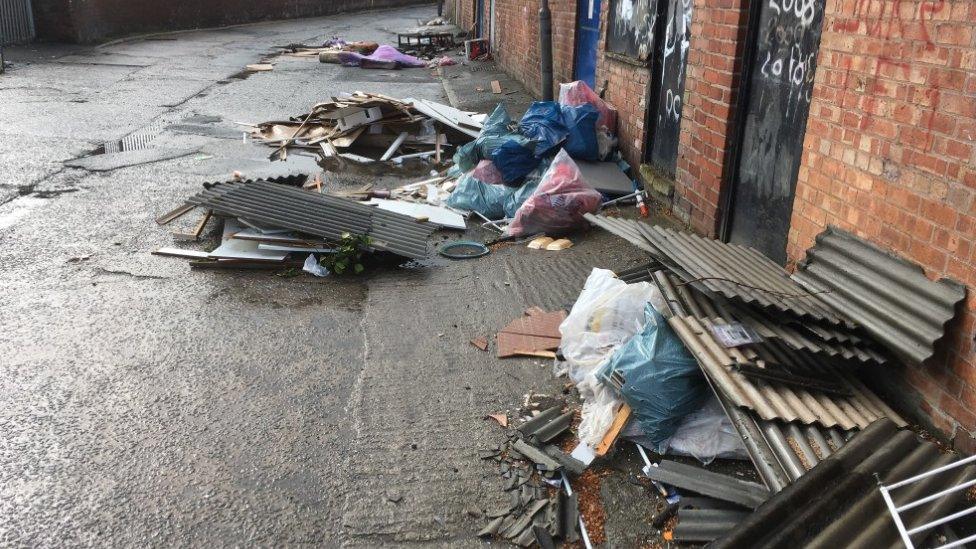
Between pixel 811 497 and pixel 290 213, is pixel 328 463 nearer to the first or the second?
pixel 811 497

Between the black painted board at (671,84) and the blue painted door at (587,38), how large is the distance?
7.31 feet

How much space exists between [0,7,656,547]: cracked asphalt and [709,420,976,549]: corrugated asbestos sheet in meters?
0.70

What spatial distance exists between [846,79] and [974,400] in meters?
1.65

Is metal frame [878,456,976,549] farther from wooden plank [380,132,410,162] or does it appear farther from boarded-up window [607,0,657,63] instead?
wooden plank [380,132,410,162]

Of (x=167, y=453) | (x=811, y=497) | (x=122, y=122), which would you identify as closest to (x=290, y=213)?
(x=167, y=453)

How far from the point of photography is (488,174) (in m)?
7.50

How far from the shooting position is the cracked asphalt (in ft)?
10.3

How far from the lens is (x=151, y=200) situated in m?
7.38

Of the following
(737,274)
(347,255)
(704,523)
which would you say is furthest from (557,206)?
(704,523)

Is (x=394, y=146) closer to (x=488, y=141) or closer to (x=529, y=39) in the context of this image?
(x=488, y=141)

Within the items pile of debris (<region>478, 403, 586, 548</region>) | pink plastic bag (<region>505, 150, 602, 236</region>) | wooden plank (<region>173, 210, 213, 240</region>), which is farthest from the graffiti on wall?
wooden plank (<region>173, 210, 213, 240</region>)

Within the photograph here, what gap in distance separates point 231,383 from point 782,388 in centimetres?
277

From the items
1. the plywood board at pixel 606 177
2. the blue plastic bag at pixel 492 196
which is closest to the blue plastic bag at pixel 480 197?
the blue plastic bag at pixel 492 196

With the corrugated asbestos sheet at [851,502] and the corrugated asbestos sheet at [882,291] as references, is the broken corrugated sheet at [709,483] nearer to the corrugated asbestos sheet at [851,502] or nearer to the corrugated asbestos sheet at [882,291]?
the corrugated asbestos sheet at [851,502]
